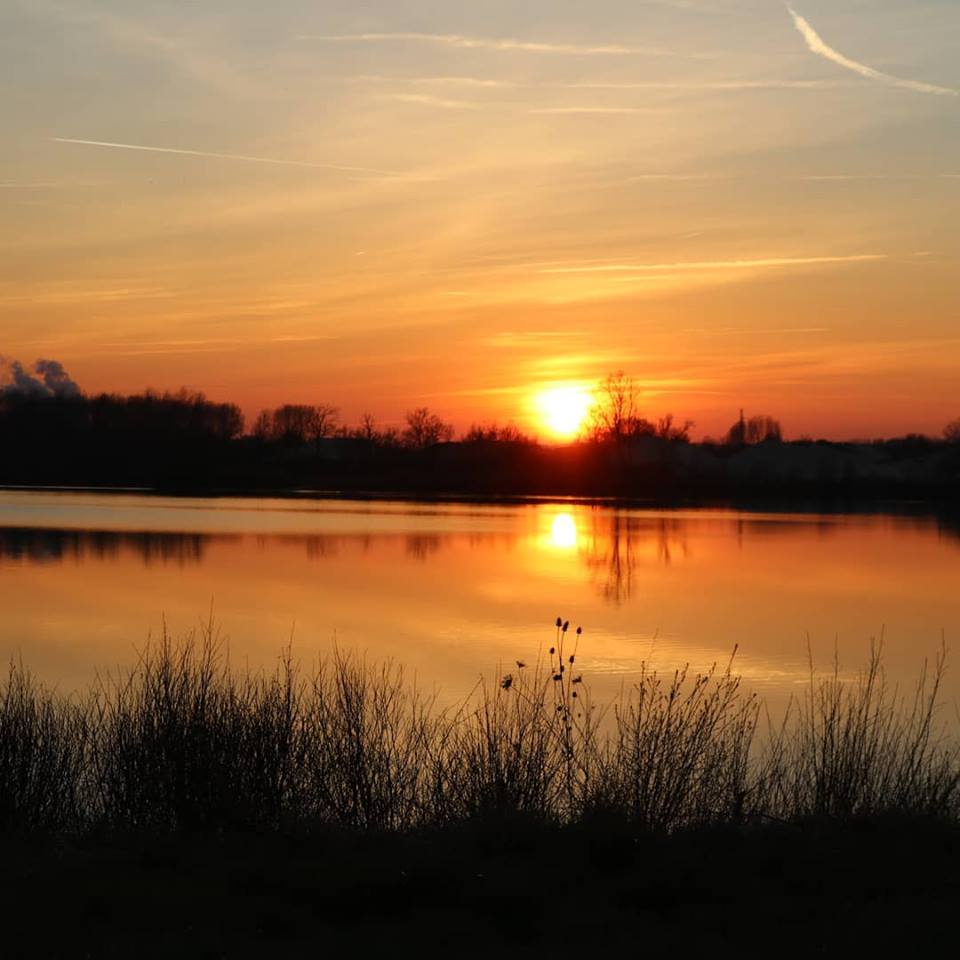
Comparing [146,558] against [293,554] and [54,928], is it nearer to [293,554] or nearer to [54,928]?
[293,554]

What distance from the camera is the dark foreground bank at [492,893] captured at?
5.53 meters

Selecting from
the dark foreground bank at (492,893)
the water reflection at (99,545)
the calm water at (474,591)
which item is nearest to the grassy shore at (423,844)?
the dark foreground bank at (492,893)

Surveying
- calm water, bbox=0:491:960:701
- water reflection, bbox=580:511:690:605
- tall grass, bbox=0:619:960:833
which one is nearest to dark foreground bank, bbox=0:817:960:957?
tall grass, bbox=0:619:960:833

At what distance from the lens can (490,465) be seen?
303 feet

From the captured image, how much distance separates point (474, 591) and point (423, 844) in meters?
19.6

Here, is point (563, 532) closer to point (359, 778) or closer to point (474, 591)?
point (474, 591)

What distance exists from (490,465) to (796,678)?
249 ft

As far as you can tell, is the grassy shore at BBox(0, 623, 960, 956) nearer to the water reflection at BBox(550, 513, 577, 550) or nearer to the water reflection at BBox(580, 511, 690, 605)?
the water reflection at BBox(580, 511, 690, 605)

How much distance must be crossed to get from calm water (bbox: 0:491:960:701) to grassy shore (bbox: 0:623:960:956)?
17.9 ft

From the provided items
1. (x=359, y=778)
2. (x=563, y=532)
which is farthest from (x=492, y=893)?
(x=563, y=532)

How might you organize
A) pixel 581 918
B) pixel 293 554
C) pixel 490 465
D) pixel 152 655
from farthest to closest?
pixel 490 465
pixel 293 554
pixel 152 655
pixel 581 918

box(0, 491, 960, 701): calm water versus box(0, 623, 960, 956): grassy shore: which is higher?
box(0, 623, 960, 956): grassy shore

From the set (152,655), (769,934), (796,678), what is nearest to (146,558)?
(152,655)

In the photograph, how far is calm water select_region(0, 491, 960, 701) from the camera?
18.1m
